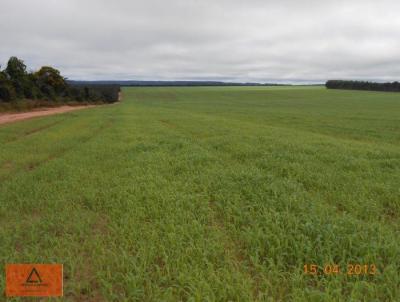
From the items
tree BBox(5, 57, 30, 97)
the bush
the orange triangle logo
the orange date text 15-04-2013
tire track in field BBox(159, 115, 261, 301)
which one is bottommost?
tire track in field BBox(159, 115, 261, 301)

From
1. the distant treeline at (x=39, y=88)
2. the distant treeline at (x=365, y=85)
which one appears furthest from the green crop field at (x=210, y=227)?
the distant treeline at (x=365, y=85)

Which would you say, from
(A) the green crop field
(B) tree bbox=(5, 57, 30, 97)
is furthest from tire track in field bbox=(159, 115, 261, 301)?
(B) tree bbox=(5, 57, 30, 97)

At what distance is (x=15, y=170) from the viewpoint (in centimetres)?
770

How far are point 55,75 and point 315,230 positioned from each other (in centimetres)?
6840

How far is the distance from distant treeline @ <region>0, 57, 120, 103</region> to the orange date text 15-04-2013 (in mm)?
44959

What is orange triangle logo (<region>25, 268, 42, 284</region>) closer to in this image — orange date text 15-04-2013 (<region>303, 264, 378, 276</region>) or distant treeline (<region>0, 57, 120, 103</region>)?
orange date text 15-04-2013 (<region>303, 264, 378, 276</region>)

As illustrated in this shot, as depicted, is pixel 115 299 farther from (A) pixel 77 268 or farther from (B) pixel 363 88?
(B) pixel 363 88

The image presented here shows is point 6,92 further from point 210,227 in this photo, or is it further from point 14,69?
point 210,227

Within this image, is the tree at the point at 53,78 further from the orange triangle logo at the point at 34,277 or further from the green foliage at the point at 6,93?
the orange triangle logo at the point at 34,277

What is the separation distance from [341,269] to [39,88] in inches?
2279

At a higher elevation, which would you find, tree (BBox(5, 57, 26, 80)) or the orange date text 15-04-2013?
tree (BBox(5, 57, 26, 80))

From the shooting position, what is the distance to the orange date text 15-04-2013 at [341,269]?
112 inches

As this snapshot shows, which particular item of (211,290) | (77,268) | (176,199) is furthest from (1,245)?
(211,290)

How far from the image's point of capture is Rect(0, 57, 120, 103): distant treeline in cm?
3909
